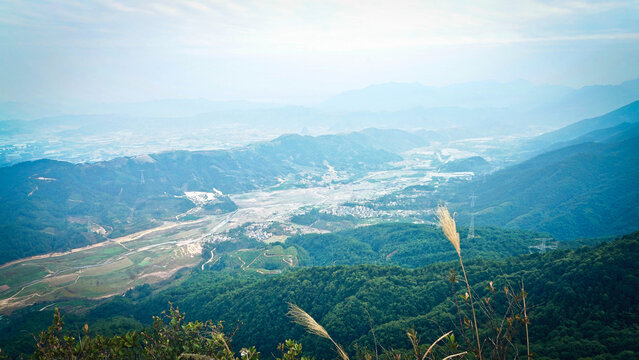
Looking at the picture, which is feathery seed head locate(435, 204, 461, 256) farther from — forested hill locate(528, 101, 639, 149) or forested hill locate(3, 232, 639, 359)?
forested hill locate(528, 101, 639, 149)

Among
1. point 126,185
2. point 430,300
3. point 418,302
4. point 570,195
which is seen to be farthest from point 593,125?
point 126,185

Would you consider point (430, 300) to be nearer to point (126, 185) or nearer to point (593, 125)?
point (126, 185)

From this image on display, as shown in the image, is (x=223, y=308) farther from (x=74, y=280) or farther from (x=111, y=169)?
(x=111, y=169)

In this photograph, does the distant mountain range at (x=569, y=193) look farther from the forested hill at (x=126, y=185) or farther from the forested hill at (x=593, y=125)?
the forested hill at (x=593, y=125)

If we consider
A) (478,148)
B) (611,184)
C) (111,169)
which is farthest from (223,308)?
(478,148)

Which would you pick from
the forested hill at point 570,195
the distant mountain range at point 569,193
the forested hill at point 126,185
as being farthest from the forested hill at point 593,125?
the forested hill at point 570,195

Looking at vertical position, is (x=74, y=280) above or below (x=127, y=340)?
below
